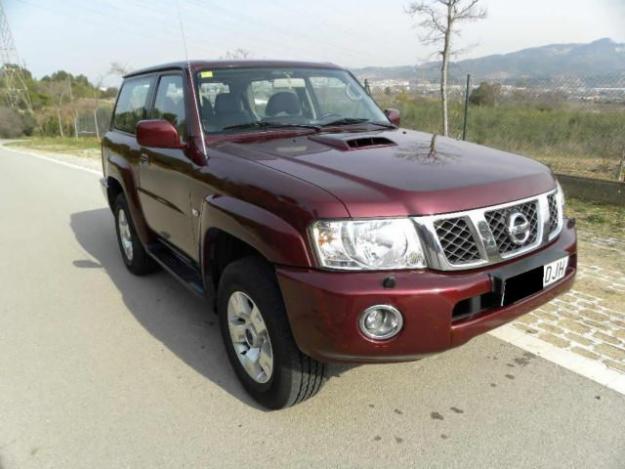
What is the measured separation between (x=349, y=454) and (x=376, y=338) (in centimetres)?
65

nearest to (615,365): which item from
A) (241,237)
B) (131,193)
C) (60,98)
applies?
(241,237)

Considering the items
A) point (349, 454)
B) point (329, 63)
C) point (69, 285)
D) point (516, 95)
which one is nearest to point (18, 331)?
point (69, 285)

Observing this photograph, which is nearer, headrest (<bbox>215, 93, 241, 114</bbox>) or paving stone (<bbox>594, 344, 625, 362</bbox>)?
paving stone (<bbox>594, 344, 625, 362</bbox>)

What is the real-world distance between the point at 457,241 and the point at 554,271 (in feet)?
2.26

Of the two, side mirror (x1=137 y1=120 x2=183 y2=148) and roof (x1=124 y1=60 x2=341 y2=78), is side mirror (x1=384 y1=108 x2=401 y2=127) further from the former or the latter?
side mirror (x1=137 y1=120 x2=183 y2=148)

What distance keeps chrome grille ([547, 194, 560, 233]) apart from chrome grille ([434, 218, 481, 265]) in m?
0.70

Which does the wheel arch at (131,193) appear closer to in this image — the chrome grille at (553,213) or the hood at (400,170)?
the hood at (400,170)

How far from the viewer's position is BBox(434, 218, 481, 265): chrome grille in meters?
2.20

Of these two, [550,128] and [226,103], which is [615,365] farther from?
[550,128]

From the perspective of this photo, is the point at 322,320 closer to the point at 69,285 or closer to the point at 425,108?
the point at 69,285

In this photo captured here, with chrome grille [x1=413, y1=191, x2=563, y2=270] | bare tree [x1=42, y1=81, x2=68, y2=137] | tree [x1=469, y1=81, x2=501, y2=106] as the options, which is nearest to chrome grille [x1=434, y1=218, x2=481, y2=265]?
chrome grille [x1=413, y1=191, x2=563, y2=270]

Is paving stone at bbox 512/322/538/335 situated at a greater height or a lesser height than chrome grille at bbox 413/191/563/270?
lesser

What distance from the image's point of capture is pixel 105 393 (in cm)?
295

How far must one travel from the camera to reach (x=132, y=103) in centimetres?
470
